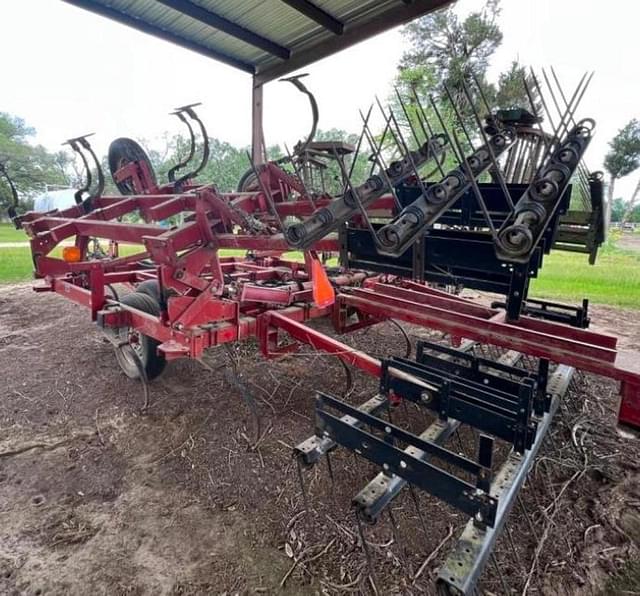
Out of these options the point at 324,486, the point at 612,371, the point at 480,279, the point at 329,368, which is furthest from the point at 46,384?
the point at 612,371

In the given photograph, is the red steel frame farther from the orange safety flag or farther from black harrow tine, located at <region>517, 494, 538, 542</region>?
black harrow tine, located at <region>517, 494, 538, 542</region>

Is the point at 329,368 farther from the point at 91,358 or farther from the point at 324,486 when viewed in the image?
the point at 91,358

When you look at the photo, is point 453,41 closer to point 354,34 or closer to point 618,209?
point 354,34

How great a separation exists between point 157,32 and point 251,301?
186 inches

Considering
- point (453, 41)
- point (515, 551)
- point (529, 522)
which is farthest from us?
point (453, 41)

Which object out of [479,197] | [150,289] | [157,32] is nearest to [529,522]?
[479,197]

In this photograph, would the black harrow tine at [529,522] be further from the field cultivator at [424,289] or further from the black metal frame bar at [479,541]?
the black metal frame bar at [479,541]

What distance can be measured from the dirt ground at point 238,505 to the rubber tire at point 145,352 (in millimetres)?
174

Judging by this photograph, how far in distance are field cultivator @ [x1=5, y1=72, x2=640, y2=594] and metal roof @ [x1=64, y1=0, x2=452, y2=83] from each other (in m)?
Answer: 2.23

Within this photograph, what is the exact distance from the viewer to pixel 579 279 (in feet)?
28.4

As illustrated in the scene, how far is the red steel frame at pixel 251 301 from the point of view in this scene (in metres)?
1.92

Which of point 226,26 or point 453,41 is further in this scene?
point 453,41

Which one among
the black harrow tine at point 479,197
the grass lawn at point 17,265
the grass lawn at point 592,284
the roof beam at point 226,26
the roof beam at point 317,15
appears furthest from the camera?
the grass lawn at point 17,265

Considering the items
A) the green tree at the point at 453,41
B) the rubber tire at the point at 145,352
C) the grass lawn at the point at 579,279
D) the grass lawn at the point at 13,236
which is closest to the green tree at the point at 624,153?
the green tree at the point at 453,41
